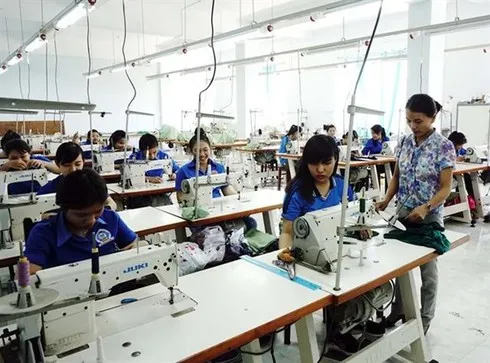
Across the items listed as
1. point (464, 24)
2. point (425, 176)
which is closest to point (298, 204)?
point (425, 176)

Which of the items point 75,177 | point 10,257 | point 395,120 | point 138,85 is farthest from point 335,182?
point 138,85

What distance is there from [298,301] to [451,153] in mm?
1337

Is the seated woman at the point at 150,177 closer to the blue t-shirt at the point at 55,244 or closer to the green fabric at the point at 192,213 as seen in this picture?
the green fabric at the point at 192,213

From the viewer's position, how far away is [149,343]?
1222 millimetres

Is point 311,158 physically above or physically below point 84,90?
below

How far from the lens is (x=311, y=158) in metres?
2.06

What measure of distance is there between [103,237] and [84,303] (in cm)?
54

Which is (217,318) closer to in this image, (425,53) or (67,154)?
(67,154)

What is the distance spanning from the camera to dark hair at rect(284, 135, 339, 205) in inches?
80.4

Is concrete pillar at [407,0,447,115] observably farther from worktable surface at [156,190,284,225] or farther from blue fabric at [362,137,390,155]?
worktable surface at [156,190,284,225]

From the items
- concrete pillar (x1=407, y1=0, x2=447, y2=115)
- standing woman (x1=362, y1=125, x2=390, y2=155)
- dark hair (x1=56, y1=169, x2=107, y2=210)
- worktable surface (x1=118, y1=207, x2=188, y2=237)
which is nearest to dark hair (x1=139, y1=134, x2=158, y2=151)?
worktable surface (x1=118, y1=207, x2=188, y2=237)

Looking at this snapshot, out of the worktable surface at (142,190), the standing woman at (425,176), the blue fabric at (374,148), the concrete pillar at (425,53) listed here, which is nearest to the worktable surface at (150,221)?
the worktable surface at (142,190)

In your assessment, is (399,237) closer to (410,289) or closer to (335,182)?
(410,289)

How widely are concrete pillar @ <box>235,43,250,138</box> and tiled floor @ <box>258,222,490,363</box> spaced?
782 cm
